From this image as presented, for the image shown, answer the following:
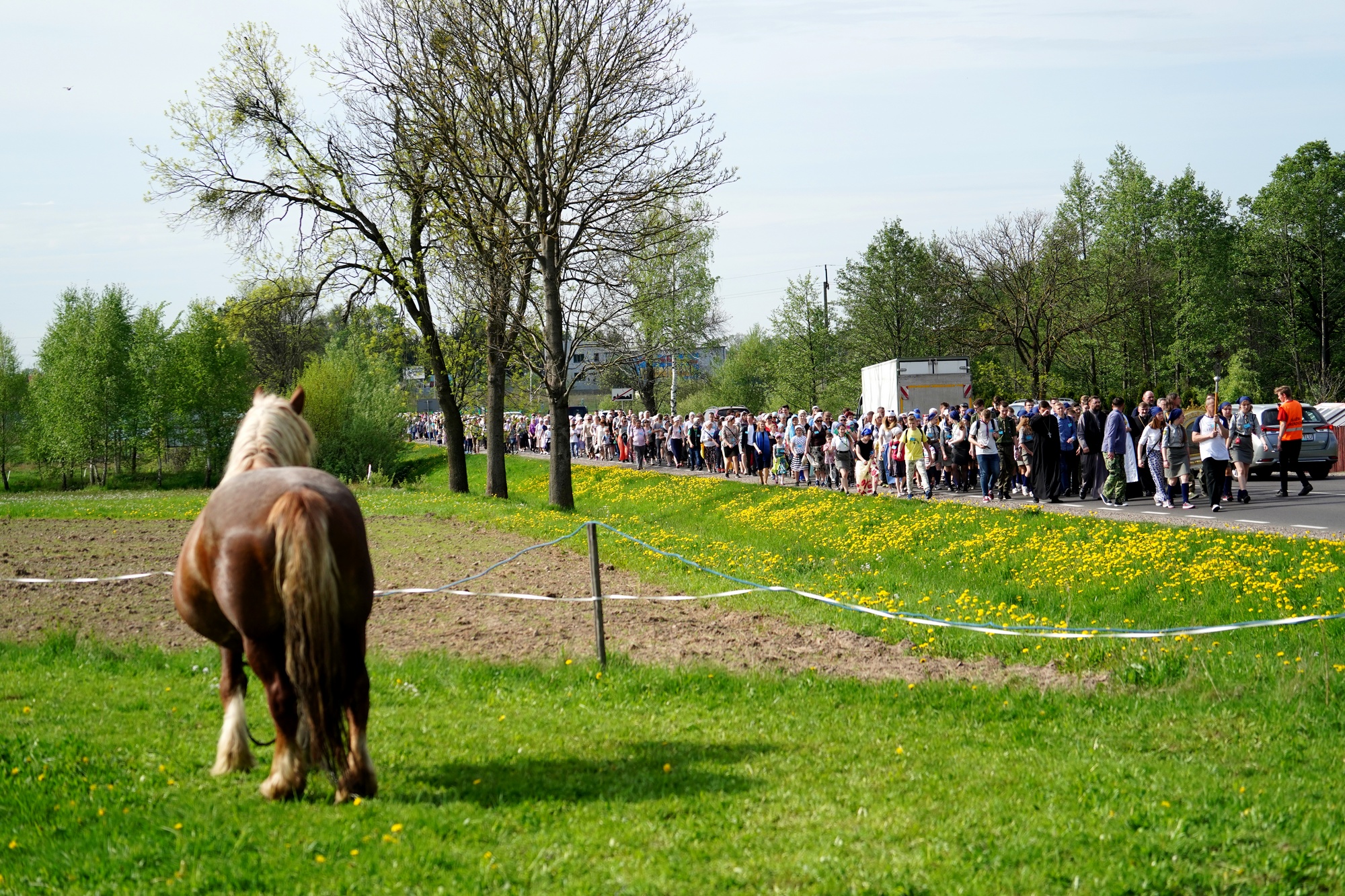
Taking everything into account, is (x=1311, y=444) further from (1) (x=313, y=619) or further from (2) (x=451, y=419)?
(1) (x=313, y=619)

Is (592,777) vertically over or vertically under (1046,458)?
under

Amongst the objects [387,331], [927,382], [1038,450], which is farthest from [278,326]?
[1038,450]

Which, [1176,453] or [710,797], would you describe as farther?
[1176,453]

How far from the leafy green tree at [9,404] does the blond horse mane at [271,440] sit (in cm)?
6088

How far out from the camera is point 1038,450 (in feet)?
72.9

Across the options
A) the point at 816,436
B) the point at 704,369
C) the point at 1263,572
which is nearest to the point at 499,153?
the point at 816,436

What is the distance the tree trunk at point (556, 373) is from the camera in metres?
26.5

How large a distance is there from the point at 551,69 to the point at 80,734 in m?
21.6

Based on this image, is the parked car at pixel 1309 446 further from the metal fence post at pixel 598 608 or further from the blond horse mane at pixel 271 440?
the blond horse mane at pixel 271 440

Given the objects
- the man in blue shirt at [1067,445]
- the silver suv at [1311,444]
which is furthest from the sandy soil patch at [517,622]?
the silver suv at [1311,444]

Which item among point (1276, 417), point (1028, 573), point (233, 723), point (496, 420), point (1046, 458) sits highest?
point (496, 420)

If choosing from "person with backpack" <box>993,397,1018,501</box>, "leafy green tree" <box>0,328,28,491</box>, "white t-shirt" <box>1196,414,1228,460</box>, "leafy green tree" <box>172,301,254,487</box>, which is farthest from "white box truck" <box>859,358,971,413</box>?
"leafy green tree" <box>0,328,28,491</box>

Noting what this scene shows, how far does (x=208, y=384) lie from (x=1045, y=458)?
5240 centimetres

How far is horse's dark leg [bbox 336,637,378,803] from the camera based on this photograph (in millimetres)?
5551
